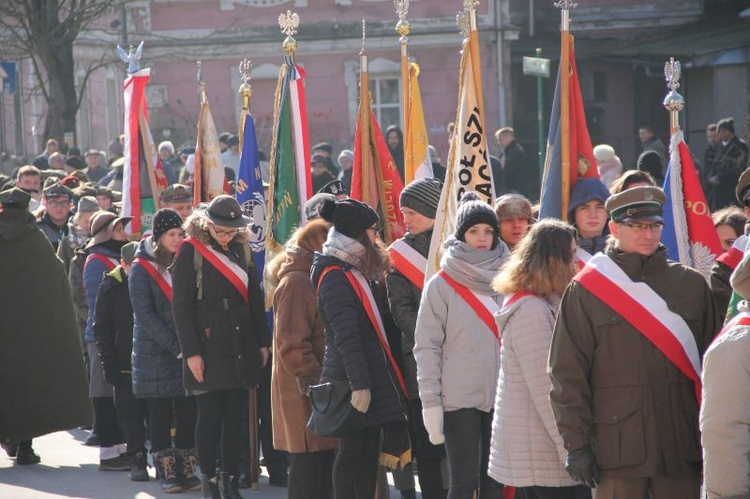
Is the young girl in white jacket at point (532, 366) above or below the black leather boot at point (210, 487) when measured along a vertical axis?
above

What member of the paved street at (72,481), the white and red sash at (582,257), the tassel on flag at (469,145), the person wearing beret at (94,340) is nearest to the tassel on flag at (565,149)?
the tassel on flag at (469,145)

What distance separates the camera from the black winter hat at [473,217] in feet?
23.1

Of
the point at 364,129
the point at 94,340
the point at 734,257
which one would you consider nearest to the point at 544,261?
the point at 734,257

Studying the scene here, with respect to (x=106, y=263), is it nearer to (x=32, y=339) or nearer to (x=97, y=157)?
(x=32, y=339)

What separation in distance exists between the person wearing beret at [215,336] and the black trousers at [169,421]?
2.38ft

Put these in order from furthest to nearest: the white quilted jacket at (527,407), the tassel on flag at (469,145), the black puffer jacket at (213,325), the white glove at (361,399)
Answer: the tassel on flag at (469,145)
the black puffer jacket at (213,325)
the white glove at (361,399)
the white quilted jacket at (527,407)

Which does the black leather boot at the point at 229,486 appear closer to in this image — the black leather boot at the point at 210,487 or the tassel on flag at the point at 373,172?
the black leather boot at the point at 210,487

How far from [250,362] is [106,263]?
7.20 ft

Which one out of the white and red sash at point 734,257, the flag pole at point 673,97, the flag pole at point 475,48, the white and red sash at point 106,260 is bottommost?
the white and red sash at point 106,260

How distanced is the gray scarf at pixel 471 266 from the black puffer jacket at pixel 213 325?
2086 millimetres

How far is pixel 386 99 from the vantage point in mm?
30594

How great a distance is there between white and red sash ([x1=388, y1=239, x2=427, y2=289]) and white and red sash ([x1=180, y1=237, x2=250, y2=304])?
116 cm

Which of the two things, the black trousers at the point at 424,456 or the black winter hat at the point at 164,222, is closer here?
the black trousers at the point at 424,456

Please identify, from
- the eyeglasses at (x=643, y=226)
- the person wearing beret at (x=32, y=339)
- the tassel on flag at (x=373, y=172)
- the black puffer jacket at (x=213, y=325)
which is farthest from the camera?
the person wearing beret at (x=32, y=339)
